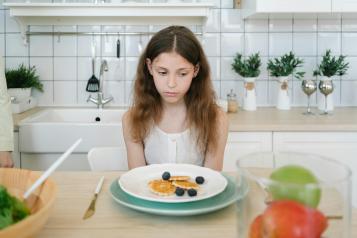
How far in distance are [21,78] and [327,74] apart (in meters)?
1.57

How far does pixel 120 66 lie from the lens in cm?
230

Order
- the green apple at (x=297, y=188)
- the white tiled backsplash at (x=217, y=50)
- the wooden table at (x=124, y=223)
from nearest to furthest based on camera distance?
the green apple at (x=297, y=188) < the wooden table at (x=124, y=223) < the white tiled backsplash at (x=217, y=50)

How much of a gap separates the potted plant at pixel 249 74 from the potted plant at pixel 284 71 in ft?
0.28

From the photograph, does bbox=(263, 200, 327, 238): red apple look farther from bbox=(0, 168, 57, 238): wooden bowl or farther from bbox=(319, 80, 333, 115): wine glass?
bbox=(319, 80, 333, 115): wine glass

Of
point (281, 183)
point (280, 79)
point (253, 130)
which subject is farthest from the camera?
point (280, 79)

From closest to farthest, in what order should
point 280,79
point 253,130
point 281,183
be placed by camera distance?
point 281,183 → point 253,130 → point 280,79

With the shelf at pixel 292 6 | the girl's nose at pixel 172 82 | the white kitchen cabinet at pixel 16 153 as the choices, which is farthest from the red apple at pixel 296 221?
the shelf at pixel 292 6

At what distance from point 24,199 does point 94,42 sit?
177cm

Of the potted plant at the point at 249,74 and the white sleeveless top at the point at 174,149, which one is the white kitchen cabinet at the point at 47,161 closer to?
the white sleeveless top at the point at 174,149

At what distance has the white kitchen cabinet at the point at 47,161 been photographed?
5.96 ft

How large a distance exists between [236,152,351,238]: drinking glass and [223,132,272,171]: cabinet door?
4.31 ft

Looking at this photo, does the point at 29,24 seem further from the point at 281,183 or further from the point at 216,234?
the point at 281,183

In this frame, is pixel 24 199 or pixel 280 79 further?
pixel 280 79

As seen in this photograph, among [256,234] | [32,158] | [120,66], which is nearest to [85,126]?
[32,158]
